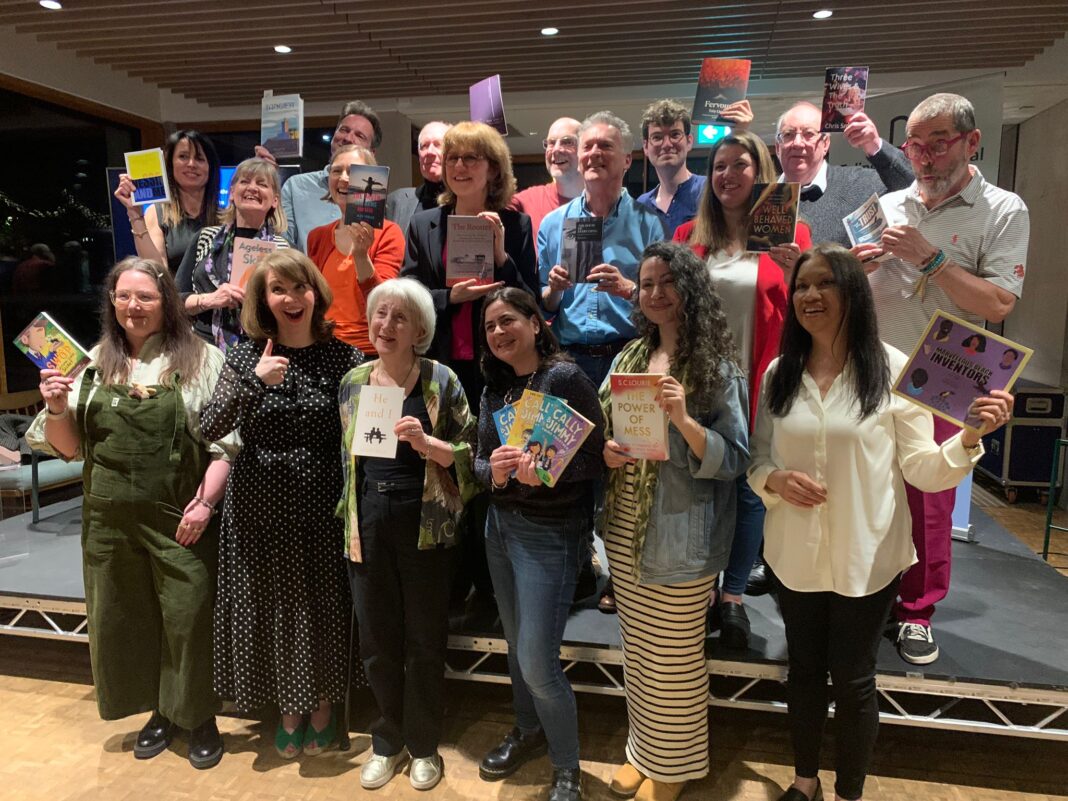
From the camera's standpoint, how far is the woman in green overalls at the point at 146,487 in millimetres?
2246

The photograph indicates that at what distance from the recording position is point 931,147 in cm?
217

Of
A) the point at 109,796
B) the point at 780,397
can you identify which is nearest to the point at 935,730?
the point at 780,397

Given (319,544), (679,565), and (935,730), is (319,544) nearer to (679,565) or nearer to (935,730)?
(679,565)

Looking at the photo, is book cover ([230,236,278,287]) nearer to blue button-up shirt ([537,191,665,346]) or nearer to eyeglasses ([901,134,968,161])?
blue button-up shirt ([537,191,665,346])

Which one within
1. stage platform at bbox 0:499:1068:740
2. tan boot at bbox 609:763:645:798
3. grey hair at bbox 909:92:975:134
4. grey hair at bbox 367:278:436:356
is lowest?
tan boot at bbox 609:763:645:798

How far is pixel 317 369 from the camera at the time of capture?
7.20ft

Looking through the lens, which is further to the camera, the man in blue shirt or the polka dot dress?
the man in blue shirt

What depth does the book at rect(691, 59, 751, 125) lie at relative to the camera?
7.86 feet

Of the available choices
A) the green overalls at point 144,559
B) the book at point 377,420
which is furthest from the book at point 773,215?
the green overalls at point 144,559

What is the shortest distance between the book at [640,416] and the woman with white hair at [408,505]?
0.52 meters

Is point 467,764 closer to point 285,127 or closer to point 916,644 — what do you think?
point 916,644

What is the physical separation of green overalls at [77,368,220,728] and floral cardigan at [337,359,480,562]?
61cm

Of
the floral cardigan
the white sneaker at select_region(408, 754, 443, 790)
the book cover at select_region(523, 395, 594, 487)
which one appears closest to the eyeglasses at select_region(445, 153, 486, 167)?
the floral cardigan

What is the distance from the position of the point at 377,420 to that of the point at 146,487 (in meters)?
0.91
